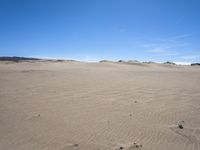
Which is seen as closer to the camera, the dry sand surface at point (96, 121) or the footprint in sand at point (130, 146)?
the footprint in sand at point (130, 146)

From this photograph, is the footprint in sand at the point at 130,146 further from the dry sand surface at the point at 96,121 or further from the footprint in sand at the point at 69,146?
the footprint in sand at the point at 69,146

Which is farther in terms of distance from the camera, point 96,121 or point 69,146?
point 96,121

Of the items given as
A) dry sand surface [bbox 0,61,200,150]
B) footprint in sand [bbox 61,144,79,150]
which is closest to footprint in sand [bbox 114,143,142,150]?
dry sand surface [bbox 0,61,200,150]

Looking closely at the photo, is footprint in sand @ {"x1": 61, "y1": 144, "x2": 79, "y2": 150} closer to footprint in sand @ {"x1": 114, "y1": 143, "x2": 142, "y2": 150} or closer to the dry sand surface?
the dry sand surface

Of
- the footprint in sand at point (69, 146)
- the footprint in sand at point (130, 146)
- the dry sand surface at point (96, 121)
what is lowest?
the footprint in sand at point (69, 146)

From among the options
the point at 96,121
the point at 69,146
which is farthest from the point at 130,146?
the point at 96,121

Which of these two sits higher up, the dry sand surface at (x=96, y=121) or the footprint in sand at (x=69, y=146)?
the dry sand surface at (x=96, y=121)

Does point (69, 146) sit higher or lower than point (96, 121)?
lower

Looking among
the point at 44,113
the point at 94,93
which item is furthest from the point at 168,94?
the point at 44,113

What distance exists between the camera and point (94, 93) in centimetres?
Result: 1029

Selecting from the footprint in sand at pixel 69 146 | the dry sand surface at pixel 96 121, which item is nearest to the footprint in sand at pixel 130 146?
the dry sand surface at pixel 96 121

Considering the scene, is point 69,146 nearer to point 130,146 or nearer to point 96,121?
point 130,146

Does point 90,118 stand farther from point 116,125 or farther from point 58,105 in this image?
point 58,105

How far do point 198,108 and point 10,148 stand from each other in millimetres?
6596
